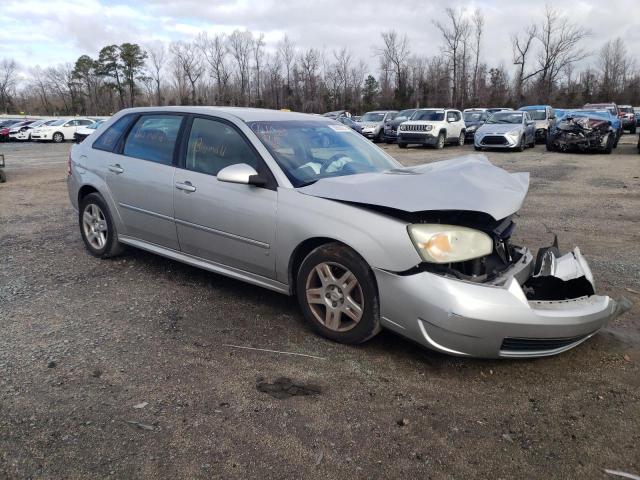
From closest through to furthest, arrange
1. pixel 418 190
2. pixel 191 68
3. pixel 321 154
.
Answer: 1. pixel 418 190
2. pixel 321 154
3. pixel 191 68

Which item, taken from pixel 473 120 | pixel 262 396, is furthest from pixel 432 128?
pixel 262 396

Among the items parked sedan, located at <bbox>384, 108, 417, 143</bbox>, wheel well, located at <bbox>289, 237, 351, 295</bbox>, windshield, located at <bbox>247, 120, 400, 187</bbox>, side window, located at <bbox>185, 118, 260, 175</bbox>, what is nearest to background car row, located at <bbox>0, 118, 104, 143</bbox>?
parked sedan, located at <bbox>384, 108, 417, 143</bbox>

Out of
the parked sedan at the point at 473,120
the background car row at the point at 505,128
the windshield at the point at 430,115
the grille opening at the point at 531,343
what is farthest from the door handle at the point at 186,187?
the parked sedan at the point at 473,120

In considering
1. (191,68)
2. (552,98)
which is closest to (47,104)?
(191,68)

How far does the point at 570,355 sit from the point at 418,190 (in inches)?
57.0

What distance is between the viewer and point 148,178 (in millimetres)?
4430

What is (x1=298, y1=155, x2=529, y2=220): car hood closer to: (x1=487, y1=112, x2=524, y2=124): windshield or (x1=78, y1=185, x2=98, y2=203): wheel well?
(x1=78, y1=185, x2=98, y2=203): wheel well

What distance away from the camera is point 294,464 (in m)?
2.28

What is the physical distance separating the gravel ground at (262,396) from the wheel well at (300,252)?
0.37 m

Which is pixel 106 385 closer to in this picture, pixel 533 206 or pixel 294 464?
pixel 294 464

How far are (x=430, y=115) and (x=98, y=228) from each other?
Result: 64.7ft

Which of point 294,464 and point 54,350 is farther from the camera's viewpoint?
point 54,350

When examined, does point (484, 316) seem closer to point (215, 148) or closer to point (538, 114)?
point (215, 148)

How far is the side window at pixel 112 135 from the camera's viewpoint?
4992 millimetres
